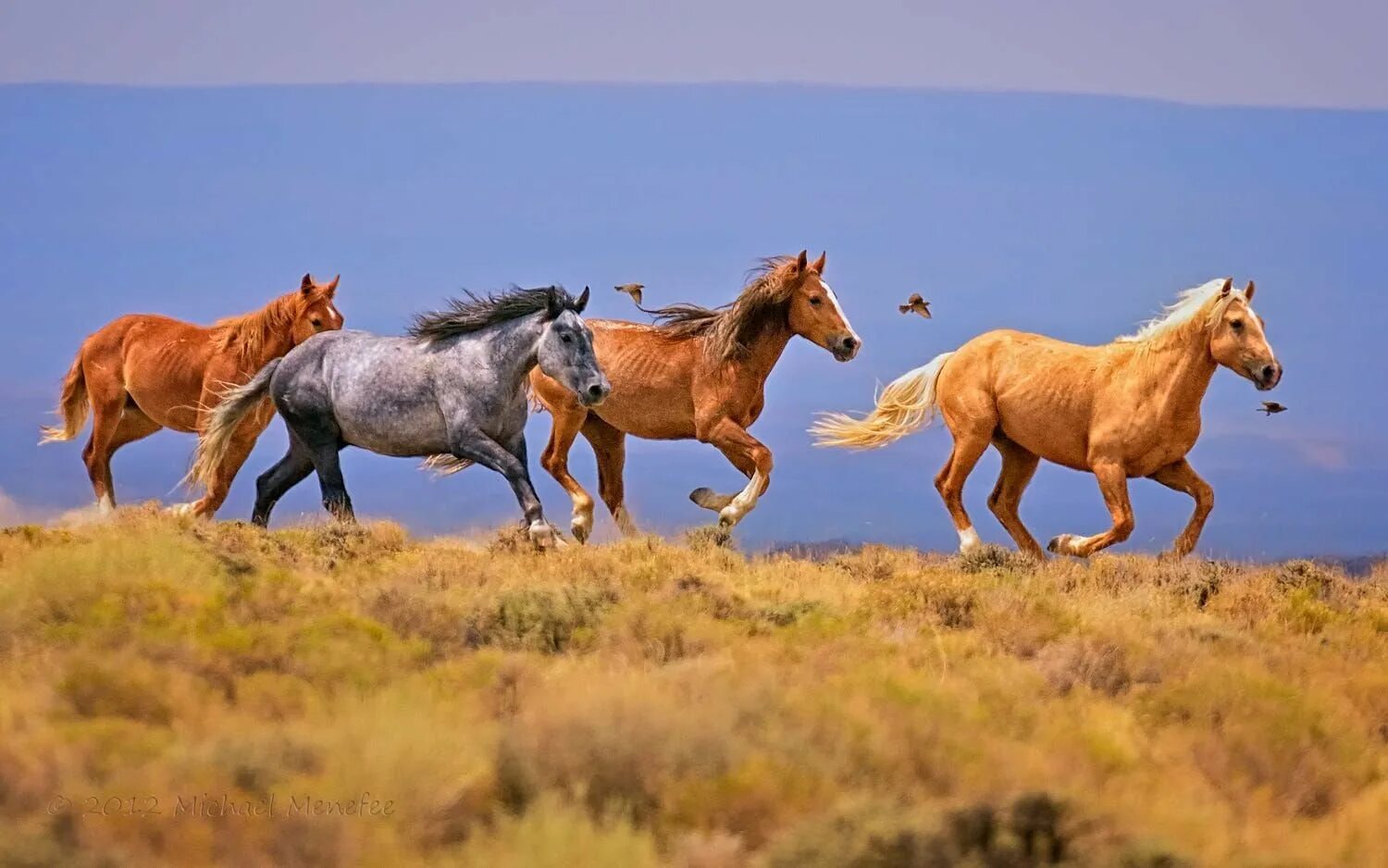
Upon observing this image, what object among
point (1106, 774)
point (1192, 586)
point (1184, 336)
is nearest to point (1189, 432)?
point (1184, 336)

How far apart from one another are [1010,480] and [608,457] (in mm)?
3702

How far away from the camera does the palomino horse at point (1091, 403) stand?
45.3 feet

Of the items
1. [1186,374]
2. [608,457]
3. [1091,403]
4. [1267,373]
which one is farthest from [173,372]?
[1267,373]

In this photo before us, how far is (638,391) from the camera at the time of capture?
47.8ft

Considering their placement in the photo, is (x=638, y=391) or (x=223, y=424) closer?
(x=223, y=424)

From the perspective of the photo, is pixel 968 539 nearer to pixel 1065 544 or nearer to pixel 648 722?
pixel 1065 544

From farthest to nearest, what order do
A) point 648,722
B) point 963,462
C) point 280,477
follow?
point 963,462, point 280,477, point 648,722

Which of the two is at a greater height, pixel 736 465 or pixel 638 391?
pixel 638 391

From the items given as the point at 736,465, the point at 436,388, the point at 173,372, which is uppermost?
the point at 173,372

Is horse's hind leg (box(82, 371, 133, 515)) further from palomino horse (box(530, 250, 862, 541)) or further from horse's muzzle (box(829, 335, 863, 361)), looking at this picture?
horse's muzzle (box(829, 335, 863, 361))

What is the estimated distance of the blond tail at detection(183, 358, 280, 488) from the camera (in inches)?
529

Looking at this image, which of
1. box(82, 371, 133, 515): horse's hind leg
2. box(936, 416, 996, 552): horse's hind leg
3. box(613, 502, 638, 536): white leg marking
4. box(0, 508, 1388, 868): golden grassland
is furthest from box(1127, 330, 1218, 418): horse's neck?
box(82, 371, 133, 515): horse's hind leg

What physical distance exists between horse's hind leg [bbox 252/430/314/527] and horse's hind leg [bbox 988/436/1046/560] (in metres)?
6.17

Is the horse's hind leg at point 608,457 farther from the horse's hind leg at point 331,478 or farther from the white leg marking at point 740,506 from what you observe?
the horse's hind leg at point 331,478
